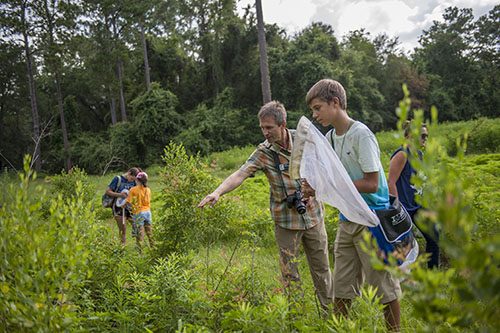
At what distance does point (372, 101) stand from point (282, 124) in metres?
28.3

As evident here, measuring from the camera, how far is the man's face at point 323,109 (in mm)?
2545

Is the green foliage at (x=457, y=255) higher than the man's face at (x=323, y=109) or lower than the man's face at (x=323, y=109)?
lower

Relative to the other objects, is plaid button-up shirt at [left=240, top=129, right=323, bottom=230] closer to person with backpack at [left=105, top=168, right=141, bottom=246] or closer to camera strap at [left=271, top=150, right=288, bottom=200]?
camera strap at [left=271, top=150, right=288, bottom=200]

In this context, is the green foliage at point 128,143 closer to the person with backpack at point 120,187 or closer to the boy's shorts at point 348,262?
the person with backpack at point 120,187

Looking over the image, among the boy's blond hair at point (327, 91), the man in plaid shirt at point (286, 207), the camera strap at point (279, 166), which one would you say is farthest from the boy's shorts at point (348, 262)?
the boy's blond hair at point (327, 91)

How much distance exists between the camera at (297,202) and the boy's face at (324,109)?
0.83 m

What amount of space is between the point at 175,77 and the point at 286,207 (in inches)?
1227

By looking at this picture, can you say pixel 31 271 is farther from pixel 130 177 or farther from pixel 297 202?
pixel 130 177

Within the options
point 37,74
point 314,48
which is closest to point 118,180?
point 314,48

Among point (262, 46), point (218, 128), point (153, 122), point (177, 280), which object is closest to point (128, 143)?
point (153, 122)

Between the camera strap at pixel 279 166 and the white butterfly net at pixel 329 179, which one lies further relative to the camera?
the camera strap at pixel 279 166

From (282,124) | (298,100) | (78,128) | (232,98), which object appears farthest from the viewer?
(78,128)

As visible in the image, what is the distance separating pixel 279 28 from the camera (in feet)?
98.3

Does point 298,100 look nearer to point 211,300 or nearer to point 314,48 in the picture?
point 314,48
